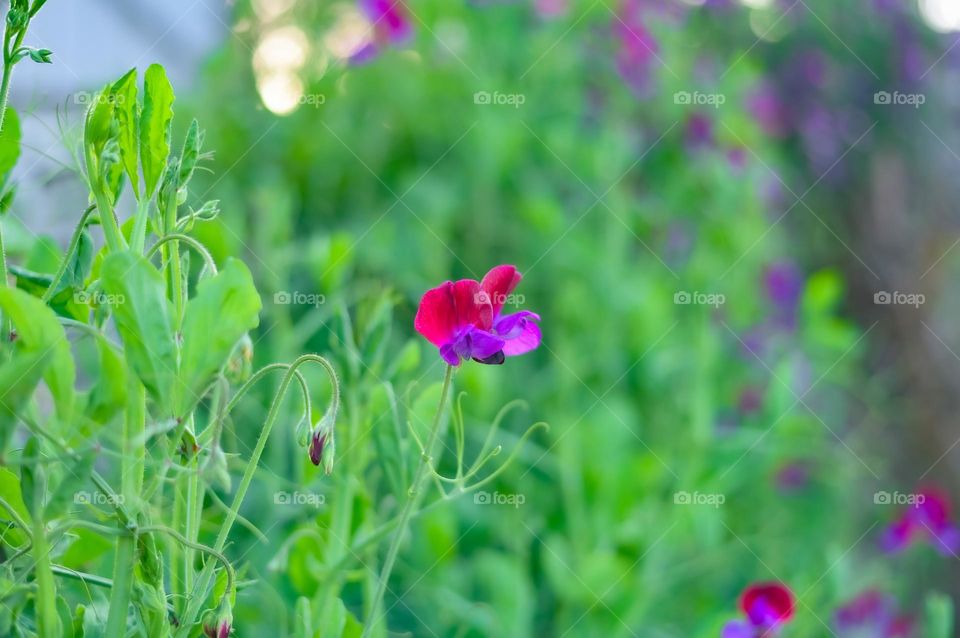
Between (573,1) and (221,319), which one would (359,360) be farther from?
(573,1)

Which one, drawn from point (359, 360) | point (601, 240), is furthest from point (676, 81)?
point (359, 360)

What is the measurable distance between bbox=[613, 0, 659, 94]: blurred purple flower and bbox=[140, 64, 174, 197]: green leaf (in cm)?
195

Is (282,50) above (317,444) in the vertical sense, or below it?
above

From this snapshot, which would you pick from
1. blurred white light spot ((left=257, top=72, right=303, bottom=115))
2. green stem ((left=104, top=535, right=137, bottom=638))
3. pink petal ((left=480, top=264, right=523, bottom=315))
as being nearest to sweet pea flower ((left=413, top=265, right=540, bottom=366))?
pink petal ((left=480, top=264, right=523, bottom=315))

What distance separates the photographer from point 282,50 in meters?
2.20

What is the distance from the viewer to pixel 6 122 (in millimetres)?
563

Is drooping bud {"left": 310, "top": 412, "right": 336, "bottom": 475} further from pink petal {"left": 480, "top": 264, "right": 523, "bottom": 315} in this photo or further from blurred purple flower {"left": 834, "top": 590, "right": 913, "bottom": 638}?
blurred purple flower {"left": 834, "top": 590, "right": 913, "bottom": 638}

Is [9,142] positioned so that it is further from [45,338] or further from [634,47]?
[634,47]

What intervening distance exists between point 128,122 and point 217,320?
5.5 inches

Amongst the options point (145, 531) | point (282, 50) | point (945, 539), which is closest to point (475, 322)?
point (145, 531)

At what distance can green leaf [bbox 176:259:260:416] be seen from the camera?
0.39 metres

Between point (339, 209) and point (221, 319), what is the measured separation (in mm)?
1582

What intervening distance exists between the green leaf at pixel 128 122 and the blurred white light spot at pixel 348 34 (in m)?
1.60

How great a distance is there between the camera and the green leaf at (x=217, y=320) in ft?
1.29
